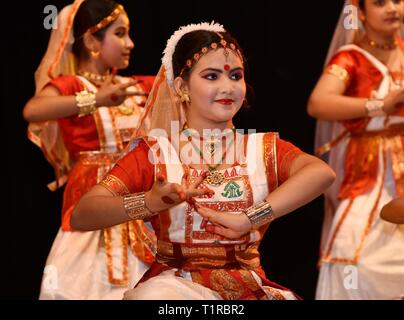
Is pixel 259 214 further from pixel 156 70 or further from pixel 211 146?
pixel 156 70

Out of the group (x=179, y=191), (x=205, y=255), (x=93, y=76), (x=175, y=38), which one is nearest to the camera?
(x=179, y=191)

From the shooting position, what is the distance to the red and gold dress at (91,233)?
3.79m

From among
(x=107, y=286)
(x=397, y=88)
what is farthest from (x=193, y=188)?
(x=397, y=88)

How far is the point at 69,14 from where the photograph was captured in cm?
412

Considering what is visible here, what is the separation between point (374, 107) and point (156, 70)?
111 centimetres

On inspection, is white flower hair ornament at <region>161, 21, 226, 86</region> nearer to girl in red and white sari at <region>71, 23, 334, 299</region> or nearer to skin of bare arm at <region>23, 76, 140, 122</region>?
girl in red and white sari at <region>71, 23, 334, 299</region>

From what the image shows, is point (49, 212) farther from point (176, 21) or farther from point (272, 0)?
point (272, 0)

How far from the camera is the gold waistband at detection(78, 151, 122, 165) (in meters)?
3.95

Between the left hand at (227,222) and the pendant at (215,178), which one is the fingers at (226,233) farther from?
the pendant at (215,178)

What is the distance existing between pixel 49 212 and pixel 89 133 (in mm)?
893

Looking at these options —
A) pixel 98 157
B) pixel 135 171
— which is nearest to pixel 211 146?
pixel 135 171

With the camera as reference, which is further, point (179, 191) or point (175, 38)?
point (175, 38)

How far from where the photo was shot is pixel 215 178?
9.45 ft

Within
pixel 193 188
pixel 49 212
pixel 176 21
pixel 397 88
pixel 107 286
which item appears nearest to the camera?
pixel 193 188
